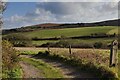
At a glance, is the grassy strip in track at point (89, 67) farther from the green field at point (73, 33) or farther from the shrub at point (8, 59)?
the green field at point (73, 33)

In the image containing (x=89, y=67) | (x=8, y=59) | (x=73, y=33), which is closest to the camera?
(x=8, y=59)

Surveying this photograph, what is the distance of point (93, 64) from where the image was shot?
75.7 ft

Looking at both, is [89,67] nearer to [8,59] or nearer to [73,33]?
[8,59]

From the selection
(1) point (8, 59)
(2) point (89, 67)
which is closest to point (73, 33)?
(2) point (89, 67)

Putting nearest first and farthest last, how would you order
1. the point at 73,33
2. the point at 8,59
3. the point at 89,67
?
1. the point at 8,59
2. the point at 89,67
3. the point at 73,33

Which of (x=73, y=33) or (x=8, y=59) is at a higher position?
(x=8, y=59)

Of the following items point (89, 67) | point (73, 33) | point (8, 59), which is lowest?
point (73, 33)

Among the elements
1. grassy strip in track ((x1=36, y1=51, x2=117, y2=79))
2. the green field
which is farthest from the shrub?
the green field

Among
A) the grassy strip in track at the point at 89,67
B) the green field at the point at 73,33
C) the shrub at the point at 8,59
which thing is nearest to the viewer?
the grassy strip in track at the point at 89,67

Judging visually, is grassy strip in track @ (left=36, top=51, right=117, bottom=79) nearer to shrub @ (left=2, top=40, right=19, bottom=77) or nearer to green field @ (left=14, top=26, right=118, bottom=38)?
shrub @ (left=2, top=40, right=19, bottom=77)

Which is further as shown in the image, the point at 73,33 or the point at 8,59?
the point at 73,33

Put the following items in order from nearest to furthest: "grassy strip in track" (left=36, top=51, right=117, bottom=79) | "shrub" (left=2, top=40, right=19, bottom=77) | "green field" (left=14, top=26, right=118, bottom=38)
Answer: "grassy strip in track" (left=36, top=51, right=117, bottom=79)
"shrub" (left=2, top=40, right=19, bottom=77)
"green field" (left=14, top=26, right=118, bottom=38)

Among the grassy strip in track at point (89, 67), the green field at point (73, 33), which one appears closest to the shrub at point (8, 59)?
the grassy strip in track at point (89, 67)

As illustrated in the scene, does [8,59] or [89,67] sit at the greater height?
[8,59]
